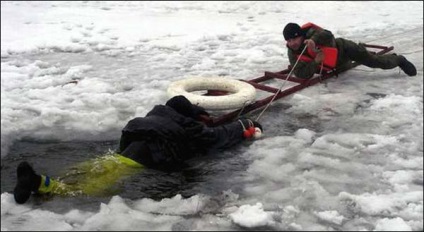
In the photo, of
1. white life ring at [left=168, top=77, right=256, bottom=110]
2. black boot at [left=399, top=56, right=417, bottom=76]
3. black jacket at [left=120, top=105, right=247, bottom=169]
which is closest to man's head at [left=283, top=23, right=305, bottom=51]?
white life ring at [left=168, top=77, right=256, bottom=110]

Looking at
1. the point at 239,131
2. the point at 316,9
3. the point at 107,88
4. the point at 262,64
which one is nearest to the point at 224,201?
the point at 239,131

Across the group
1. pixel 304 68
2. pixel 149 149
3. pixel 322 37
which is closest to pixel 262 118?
pixel 304 68

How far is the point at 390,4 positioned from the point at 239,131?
1312cm

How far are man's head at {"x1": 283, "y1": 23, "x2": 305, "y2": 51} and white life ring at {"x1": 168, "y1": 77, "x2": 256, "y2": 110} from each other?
0.97m

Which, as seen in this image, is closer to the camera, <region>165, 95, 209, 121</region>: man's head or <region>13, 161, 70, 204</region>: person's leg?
<region>13, 161, 70, 204</region>: person's leg

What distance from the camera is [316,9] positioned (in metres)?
14.8

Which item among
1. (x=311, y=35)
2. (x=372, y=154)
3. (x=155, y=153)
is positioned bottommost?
(x=372, y=154)

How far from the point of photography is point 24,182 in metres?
3.29

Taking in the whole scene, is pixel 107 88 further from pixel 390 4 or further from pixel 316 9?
pixel 390 4

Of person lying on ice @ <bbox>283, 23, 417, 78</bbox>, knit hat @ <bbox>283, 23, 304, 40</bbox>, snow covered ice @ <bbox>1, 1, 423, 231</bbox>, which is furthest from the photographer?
person lying on ice @ <bbox>283, 23, 417, 78</bbox>

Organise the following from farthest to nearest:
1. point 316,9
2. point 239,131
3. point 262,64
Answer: point 316,9 → point 262,64 → point 239,131

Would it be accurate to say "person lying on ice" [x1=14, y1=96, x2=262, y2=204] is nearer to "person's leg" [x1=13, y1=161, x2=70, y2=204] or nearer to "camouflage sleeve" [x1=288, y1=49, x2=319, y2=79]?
"person's leg" [x1=13, y1=161, x2=70, y2=204]

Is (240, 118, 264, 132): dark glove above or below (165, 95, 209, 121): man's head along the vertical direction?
below

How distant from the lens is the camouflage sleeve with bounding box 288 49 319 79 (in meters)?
6.29
